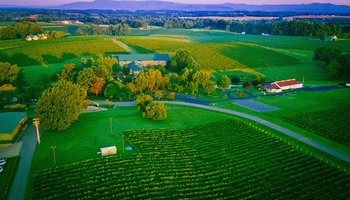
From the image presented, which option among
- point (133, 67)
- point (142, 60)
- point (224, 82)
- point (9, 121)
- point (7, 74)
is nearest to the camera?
point (9, 121)

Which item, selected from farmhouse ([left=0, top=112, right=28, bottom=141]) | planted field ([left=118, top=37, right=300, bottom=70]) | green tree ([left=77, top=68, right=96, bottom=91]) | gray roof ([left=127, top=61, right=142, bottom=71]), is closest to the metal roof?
farmhouse ([left=0, top=112, right=28, bottom=141])

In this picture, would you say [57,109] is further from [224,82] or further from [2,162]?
[224,82]

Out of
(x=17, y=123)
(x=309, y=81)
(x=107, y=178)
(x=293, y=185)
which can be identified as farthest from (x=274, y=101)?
(x=17, y=123)

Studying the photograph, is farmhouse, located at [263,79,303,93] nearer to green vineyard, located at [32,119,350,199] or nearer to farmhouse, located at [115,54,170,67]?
green vineyard, located at [32,119,350,199]

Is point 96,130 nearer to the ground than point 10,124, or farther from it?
nearer to the ground

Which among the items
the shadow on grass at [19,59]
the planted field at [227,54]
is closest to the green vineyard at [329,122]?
the planted field at [227,54]

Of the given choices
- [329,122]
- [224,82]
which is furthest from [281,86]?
[329,122]
